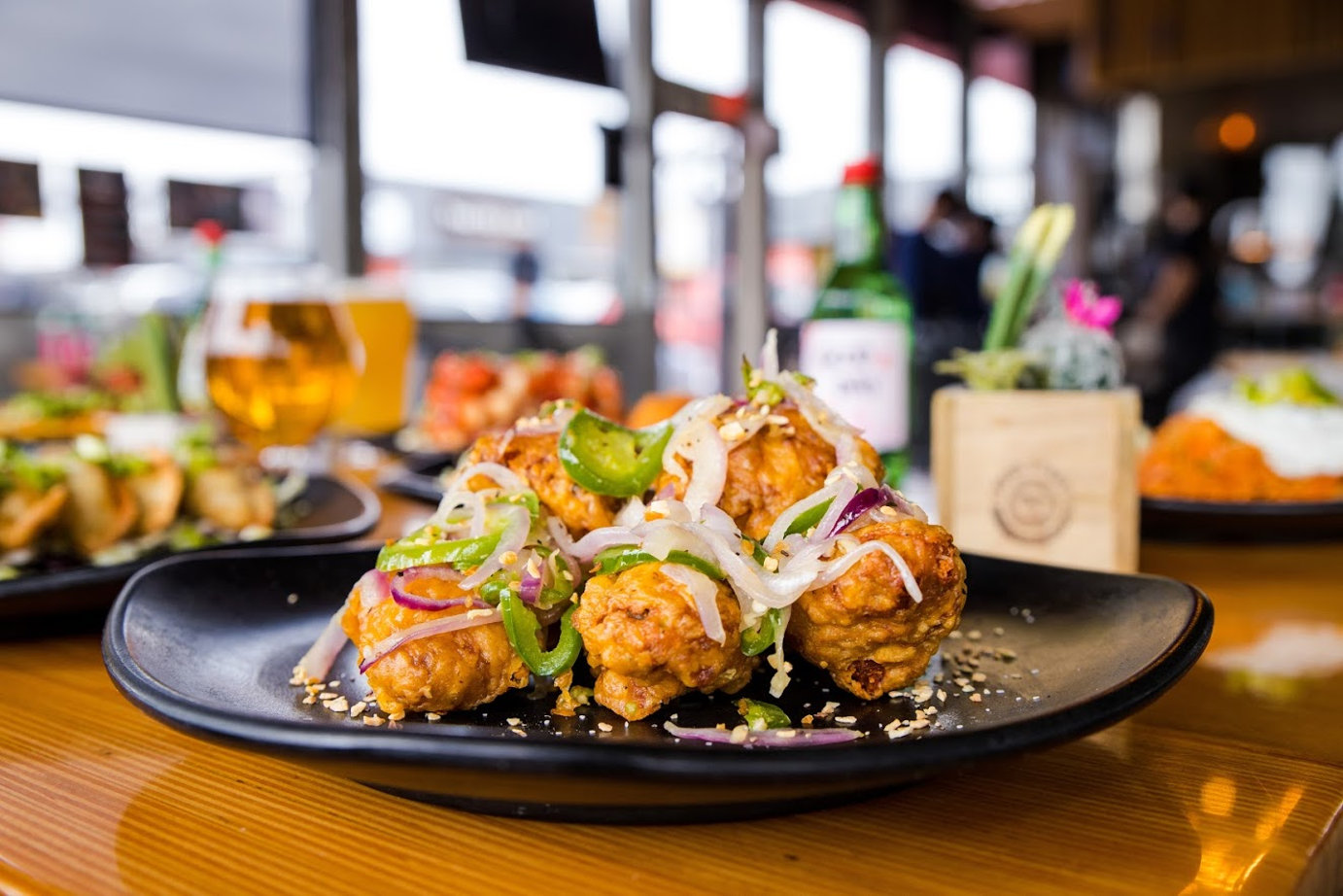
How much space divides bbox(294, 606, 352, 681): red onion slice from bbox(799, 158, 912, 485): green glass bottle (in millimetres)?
919

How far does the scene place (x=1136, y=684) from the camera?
0.75 meters

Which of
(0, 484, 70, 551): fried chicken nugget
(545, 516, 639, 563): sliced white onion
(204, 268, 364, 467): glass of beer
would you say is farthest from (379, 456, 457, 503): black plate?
(545, 516, 639, 563): sliced white onion

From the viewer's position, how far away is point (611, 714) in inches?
31.6

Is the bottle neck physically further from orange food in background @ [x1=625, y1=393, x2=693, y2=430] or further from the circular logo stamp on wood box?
the circular logo stamp on wood box

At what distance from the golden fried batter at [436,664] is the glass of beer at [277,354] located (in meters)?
1.39

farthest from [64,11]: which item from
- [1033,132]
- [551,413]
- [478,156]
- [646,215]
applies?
[1033,132]

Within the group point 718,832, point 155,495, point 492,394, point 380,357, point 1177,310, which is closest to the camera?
point 718,832

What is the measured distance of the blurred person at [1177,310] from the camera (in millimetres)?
8305

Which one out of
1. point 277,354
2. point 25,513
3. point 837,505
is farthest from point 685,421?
point 277,354

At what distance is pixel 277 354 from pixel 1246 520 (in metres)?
1.76

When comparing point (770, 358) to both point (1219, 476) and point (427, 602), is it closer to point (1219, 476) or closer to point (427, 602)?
point (427, 602)

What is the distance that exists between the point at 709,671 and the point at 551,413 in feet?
1.18

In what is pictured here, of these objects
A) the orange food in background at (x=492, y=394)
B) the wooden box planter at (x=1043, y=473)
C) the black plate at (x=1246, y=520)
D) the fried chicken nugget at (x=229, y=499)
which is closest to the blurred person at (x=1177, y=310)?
the orange food in background at (x=492, y=394)

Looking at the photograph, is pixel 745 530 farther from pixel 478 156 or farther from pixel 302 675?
pixel 478 156
